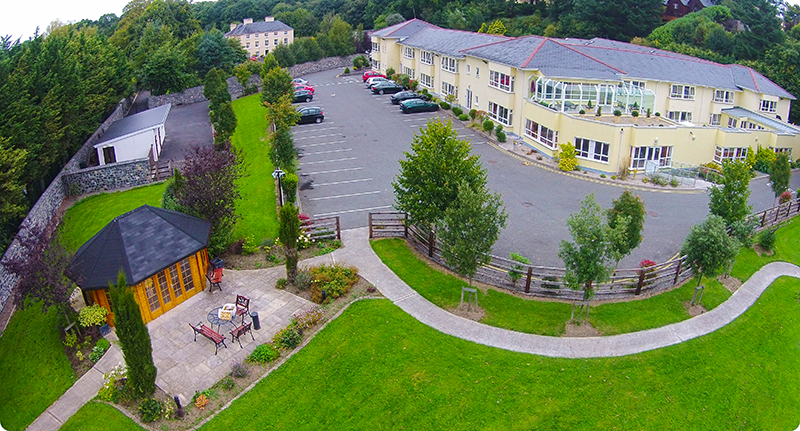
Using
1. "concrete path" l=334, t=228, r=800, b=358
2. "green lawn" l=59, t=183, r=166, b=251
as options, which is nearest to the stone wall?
"green lawn" l=59, t=183, r=166, b=251

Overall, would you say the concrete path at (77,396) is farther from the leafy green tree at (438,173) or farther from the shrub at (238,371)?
the leafy green tree at (438,173)

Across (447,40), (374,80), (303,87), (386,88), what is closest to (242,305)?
(303,87)

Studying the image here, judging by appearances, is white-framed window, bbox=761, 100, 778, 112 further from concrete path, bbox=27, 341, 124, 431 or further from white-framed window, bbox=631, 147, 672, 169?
concrete path, bbox=27, 341, 124, 431

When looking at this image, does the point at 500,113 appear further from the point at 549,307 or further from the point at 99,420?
the point at 99,420

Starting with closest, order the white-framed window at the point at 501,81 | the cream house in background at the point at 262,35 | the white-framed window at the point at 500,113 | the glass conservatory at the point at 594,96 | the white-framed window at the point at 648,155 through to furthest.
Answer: the white-framed window at the point at 648,155
the glass conservatory at the point at 594,96
the white-framed window at the point at 501,81
the white-framed window at the point at 500,113
the cream house in background at the point at 262,35

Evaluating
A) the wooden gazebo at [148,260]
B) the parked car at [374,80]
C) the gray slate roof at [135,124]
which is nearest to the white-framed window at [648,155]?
the wooden gazebo at [148,260]

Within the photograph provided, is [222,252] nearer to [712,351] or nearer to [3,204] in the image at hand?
[3,204]
